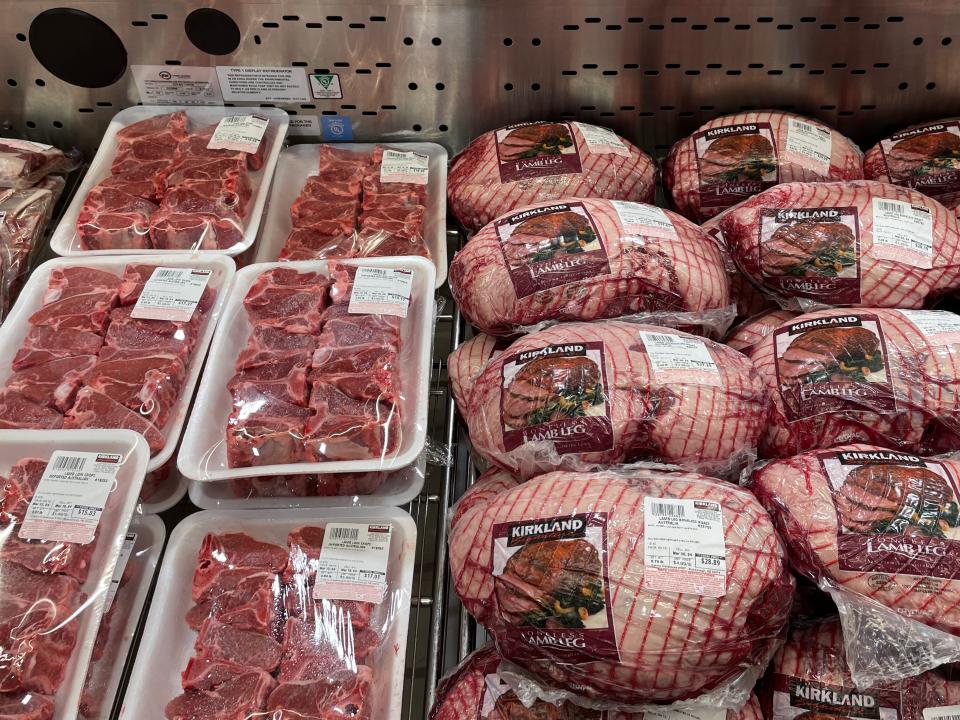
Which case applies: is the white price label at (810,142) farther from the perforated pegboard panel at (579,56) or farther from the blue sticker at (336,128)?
the blue sticker at (336,128)

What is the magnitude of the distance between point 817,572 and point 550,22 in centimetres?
154

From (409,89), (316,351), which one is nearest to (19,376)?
(316,351)

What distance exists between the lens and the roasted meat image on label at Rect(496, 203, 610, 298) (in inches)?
67.7

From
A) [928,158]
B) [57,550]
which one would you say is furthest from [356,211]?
[928,158]

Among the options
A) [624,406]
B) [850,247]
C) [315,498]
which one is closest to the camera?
[624,406]

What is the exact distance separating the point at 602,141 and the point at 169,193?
1272 mm

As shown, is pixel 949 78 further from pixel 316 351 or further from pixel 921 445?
pixel 316 351

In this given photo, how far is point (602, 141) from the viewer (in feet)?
7.09

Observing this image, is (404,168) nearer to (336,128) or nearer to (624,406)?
(336,128)

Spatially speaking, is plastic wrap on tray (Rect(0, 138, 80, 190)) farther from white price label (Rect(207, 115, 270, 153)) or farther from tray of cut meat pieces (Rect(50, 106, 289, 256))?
white price label (Rect(207, 115, 270, 153))

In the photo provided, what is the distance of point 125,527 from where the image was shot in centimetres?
156

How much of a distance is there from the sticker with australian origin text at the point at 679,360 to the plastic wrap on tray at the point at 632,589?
0.68ft

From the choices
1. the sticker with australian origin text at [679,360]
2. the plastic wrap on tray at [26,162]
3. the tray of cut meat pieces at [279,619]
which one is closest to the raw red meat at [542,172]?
the sticker with australian origin text at [679,360]

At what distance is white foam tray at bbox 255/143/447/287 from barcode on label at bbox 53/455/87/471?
83 cm
